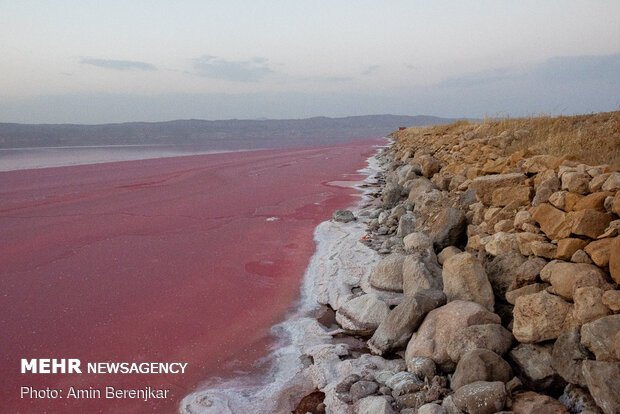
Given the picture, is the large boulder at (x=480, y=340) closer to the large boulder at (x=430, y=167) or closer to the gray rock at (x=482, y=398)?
the gray rock at (x=482, y=398)

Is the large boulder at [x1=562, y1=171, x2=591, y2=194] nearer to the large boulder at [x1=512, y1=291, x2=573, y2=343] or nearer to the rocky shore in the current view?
the rocky shore

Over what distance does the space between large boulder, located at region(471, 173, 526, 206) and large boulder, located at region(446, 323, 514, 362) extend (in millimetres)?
2419

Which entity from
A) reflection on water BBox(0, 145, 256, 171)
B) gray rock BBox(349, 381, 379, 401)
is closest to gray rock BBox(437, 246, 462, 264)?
gray rock BBox(349, 381, 379, 401)

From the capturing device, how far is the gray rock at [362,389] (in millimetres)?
3877

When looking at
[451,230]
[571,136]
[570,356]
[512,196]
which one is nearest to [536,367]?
[570,356]

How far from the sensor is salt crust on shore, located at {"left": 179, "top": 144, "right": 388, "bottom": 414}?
4.03 meters

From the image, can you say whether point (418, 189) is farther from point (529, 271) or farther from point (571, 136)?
point (529, 271)

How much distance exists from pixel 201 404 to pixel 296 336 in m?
1.52

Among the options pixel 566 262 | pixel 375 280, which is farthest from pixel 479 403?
pixel 375 280

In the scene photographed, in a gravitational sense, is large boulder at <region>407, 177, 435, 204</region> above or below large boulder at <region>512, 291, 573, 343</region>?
above

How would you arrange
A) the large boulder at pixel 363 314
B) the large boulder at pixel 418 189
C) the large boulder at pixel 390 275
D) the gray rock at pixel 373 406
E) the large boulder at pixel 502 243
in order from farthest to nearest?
the large boulder at pixel 418 189 → the large boulder at pixel 390 275 → the large boulder at pixel 363 314 → the large boulder at pixel 502 243 → the gray rock at pixel 373 406

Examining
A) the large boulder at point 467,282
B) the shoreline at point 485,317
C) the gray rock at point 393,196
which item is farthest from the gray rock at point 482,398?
the gray rock at point 393,196

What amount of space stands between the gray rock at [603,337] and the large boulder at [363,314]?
7.40ft

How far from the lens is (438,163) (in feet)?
34.2
